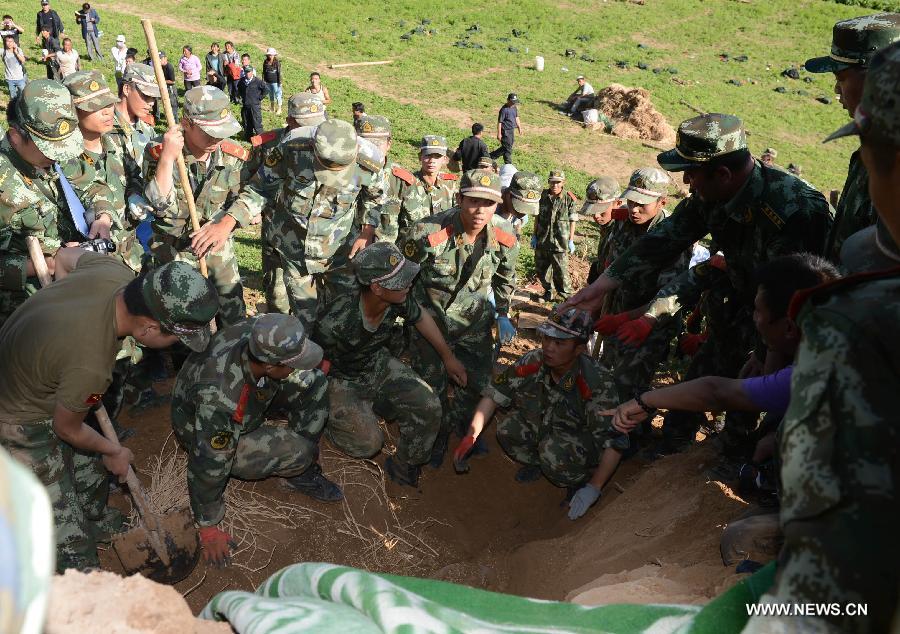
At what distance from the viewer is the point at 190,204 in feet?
19.2

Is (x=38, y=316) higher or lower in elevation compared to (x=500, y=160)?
higher

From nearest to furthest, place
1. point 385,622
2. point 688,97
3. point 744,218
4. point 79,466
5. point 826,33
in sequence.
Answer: point 385,622, point 79,466, point 744,218, point 688,97, point 826,33

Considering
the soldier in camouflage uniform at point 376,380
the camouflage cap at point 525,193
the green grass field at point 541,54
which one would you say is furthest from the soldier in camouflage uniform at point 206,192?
the green grass field at point 541,54

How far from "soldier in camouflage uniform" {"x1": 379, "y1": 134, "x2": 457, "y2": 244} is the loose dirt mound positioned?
478 inches

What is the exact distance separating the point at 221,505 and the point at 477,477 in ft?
6.89

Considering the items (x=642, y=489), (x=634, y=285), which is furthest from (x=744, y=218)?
(x=642, y=489)

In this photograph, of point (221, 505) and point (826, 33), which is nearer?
point (221, 505)

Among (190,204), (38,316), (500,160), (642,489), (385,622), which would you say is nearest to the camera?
(385,622)

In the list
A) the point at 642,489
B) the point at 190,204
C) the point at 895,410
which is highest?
the point at 895,410

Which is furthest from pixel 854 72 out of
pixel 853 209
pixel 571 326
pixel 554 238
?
pixel 554 238

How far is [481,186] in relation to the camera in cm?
592

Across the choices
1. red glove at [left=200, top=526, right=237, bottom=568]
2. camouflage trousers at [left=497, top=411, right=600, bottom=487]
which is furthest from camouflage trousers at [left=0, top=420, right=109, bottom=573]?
camouflage trousers at [left=497, top=411, right=600, bottom=487]

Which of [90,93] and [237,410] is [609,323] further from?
[90,93]

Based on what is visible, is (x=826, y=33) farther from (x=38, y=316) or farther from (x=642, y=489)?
(x=38, y=316)
